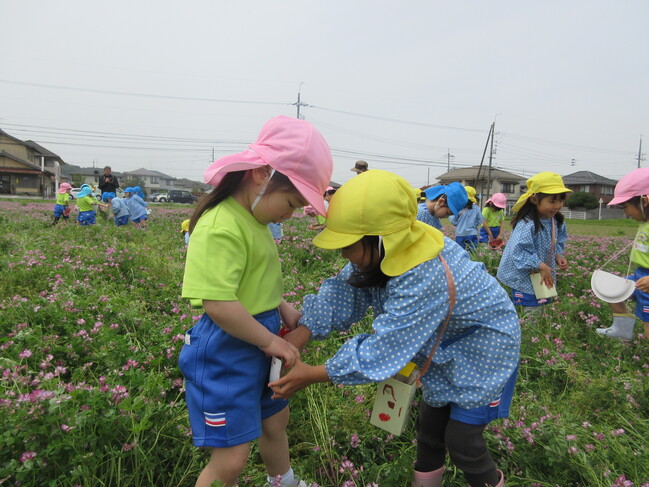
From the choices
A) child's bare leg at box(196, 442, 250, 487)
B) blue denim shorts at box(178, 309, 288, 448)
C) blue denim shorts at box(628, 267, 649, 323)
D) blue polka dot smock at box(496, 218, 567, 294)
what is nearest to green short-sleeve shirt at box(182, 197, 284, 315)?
blue denim shorts at box(178, 309, 288, 448)

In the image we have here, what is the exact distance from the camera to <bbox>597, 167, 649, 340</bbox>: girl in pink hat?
10.6 feet

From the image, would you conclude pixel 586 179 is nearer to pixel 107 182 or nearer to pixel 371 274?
pixel 107 182

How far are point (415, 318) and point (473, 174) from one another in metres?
69.7

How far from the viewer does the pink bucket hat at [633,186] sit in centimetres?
321

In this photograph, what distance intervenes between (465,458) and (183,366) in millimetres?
1142

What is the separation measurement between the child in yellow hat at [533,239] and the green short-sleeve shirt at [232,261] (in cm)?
267

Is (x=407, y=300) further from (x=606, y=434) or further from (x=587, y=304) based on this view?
(x=587, y=304)

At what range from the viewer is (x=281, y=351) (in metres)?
1.47

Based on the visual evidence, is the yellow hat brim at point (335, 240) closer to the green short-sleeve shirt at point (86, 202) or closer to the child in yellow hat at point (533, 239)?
the child in yellow hat at point (533, 239)

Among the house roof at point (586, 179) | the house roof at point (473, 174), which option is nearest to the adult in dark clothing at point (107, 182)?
the house roof at point (473, 174)

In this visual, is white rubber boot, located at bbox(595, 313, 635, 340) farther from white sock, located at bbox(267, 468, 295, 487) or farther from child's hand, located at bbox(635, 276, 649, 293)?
white sock, located at bbox(267, 468, 295, 487)

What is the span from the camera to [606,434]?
2221mm

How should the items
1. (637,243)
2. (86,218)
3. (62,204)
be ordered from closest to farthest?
(637,243), (86,218), (62,204)

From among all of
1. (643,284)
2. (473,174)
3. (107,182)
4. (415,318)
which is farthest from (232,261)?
(473,174)
